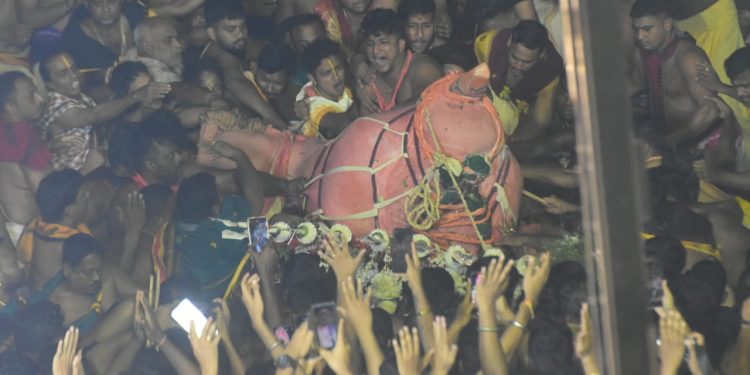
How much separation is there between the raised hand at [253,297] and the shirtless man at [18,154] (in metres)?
1.04

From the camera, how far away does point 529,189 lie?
5383 millimetres

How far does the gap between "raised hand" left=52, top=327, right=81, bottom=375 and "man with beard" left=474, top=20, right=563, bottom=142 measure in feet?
6.77

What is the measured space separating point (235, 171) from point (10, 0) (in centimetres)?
132

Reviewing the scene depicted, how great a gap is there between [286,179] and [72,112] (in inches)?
40.5

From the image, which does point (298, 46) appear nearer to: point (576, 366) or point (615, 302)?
point (576, 366)

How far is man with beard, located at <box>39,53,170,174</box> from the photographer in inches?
222

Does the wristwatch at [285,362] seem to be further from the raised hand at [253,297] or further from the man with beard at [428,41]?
the man with beard at [428,41]

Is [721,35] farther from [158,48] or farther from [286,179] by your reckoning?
[158,48]

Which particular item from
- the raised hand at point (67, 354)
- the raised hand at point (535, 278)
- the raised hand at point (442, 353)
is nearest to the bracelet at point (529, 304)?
the raised hand at point (535, 278)

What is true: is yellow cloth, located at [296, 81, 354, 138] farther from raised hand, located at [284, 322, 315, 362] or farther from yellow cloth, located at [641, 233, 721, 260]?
yellow cloth, located at [641, 233, 721, 260]

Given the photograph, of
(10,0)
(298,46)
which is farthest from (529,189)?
(10,0)

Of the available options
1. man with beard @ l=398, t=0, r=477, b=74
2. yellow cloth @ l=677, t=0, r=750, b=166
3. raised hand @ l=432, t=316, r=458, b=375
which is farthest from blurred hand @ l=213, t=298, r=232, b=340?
yellow cloth @ l=677, t=0, r=750, b=166

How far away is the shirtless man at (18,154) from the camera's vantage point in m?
5.56

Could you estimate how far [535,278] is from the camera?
16.5 ft
